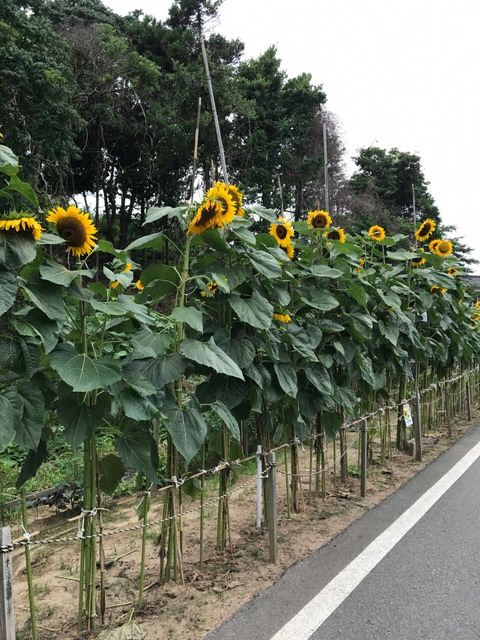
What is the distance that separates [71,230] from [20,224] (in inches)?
12.0

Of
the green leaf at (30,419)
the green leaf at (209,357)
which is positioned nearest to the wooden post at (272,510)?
the green leaf at (209,357)

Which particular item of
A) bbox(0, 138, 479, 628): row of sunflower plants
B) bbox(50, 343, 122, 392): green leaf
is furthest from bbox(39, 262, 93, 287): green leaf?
bbox(50, 343, 122, 392): green leaf

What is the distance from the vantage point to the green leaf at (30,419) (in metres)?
1.59

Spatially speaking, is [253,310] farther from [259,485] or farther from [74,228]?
[259,485]

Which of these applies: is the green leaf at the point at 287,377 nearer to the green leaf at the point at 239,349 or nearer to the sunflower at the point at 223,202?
the green leaf at the point at 239,349

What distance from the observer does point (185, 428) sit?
197 centimetres

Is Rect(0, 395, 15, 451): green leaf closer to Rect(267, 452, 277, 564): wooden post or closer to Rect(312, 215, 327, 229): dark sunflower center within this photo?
Rect(267, 452, 277, 564): wooden post

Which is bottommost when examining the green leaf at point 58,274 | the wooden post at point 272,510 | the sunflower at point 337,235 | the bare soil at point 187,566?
the bare soil at point 187,566

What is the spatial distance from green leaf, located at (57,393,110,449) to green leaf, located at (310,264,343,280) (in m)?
1.54

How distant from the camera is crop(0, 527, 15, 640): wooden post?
1694 mm

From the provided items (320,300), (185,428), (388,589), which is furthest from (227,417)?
(388,589)

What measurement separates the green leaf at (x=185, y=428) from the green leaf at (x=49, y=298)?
0.58m

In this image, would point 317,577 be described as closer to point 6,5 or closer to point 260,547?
point 260,547

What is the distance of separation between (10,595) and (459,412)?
7.08 meters
